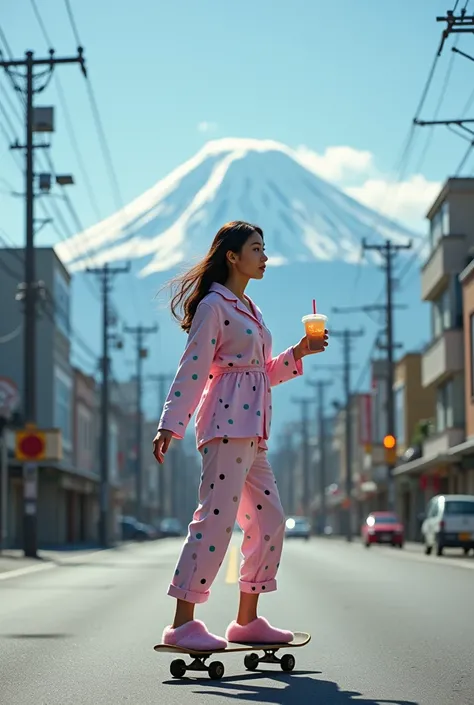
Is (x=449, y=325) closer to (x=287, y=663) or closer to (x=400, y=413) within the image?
(x=400, y=413)

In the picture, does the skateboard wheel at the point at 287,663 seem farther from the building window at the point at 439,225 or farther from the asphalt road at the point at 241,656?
the building window at the point at 439,225

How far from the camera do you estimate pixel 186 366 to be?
23.6ft

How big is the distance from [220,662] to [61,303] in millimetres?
55850

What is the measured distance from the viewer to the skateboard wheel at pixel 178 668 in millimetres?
6996

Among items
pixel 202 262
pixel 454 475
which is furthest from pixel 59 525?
pixel 202 262

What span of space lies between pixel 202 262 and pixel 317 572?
16.1 m

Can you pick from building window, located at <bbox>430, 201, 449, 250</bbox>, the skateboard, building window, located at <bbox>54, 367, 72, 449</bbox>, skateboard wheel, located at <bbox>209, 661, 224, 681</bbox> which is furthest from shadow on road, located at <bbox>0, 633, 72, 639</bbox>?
building window, located at <bbox>54, 367, 72, 449</bbox>

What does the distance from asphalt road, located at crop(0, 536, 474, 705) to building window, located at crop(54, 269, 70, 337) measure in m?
42.2

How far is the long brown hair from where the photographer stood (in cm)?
752

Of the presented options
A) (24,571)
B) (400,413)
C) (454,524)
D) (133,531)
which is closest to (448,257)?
(454,524)

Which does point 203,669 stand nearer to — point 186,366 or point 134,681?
point 134,681

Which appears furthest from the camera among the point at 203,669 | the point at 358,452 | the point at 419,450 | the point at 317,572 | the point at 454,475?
the point at 358,452

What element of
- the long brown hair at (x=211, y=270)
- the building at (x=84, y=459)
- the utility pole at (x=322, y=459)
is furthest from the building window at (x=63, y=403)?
the long brown hair at (x=211, y=270)

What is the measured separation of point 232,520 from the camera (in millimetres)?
7125
